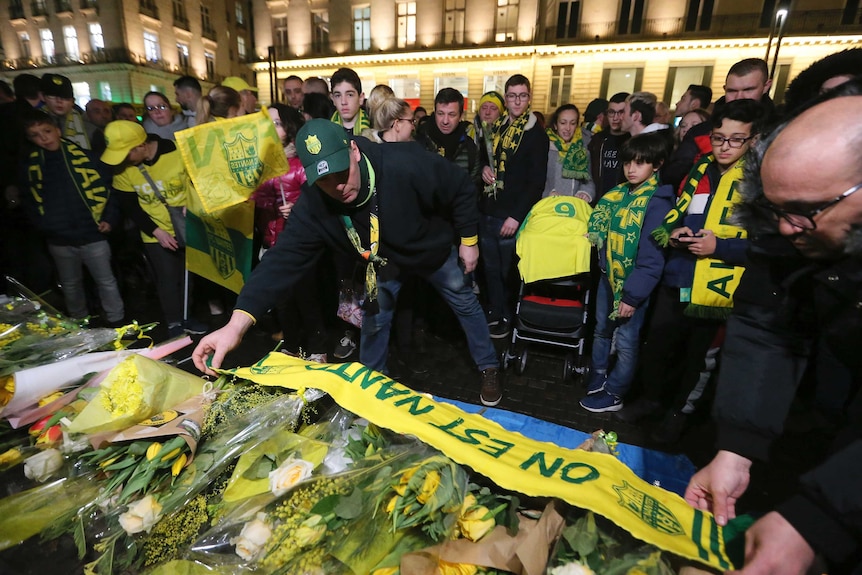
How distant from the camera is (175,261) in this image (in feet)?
14.5

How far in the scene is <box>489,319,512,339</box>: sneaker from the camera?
15.4ft

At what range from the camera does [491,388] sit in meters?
→ 3.53

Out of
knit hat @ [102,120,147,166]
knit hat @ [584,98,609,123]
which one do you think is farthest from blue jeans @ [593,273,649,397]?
knit hat @ [584,98,609,123]

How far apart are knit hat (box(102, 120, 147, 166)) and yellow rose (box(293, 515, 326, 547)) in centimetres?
393

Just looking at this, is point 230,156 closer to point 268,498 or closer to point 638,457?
point 268,498

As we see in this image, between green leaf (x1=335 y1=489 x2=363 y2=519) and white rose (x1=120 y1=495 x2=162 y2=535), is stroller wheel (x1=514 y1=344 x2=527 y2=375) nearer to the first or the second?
green leaf (x1=335 y1=489 x2=363 y2=519)

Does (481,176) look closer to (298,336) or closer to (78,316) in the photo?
(298,336)

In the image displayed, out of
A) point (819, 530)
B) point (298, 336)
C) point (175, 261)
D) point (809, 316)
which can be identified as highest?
point (809, 316)

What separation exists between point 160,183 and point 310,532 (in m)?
4.09

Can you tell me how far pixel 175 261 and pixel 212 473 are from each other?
12.5ft

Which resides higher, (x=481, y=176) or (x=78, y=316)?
(x=481, y=176)

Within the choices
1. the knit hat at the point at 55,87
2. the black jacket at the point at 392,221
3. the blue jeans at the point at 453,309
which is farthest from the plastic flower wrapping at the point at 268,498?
the knit hat at the point at 55,87

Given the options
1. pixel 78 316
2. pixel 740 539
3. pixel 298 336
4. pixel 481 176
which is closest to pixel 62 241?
pixel 78 316

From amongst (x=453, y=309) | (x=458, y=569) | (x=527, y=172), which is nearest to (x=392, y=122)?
(x=527, y=172)
